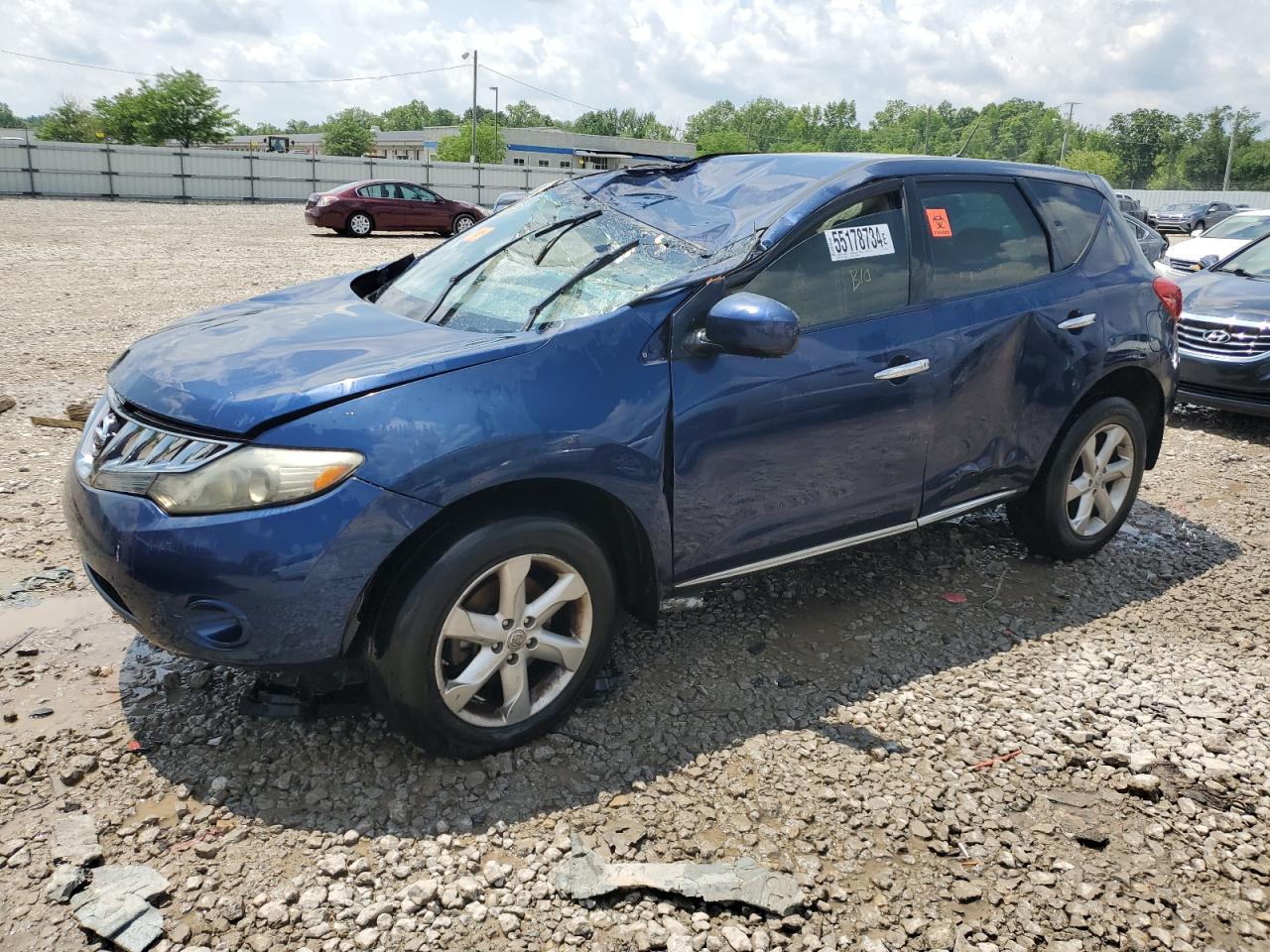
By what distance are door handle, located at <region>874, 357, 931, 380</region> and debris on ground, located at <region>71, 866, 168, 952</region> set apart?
2.73m

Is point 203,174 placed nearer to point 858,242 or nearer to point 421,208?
point 421,208

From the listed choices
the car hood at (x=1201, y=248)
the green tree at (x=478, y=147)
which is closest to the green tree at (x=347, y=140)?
the green tree at (x=478, y=147)

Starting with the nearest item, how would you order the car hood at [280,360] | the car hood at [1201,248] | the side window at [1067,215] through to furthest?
the car hood at [280,360]
the side window at [1067,215]
the car hood at [1201,248]

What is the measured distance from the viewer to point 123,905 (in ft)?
7.83

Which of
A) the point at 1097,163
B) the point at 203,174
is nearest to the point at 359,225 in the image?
the point at 203,174

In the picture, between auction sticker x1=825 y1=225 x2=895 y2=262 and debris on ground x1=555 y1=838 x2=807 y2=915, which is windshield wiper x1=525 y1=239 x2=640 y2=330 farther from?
debris on ground x1=555 y1=838 x2=807 y2=915

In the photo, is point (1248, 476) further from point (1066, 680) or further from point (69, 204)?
point (69, 204)

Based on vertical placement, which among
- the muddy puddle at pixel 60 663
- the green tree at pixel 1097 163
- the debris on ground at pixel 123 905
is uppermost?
the green tree at pixel 1097 163

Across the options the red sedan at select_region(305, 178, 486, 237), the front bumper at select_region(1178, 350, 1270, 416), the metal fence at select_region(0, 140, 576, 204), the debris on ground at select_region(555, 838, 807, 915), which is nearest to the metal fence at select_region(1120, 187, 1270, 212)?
the metal fence at select_region(0, 140, 576, 204)

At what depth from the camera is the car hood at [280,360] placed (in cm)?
271

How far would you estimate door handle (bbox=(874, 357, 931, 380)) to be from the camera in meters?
3.60

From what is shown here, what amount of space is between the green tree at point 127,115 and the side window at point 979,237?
5596 centimetres

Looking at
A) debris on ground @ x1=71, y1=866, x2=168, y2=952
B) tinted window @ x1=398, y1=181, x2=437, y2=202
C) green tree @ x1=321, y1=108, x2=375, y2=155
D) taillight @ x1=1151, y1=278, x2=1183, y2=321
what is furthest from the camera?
green tree @ x1=321, y1=108, x2=375, y2=155

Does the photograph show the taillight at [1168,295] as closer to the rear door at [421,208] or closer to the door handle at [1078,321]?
the door handle at [1078,321]
